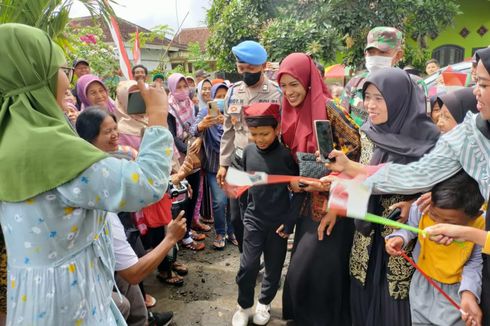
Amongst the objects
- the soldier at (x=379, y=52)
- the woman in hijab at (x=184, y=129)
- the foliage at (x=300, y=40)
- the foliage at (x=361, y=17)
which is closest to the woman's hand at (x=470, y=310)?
the soldier at (x=379, y=52)

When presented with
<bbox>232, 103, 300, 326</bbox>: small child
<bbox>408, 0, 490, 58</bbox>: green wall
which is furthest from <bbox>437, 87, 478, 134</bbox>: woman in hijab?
<bbox>408, 0, 490, 58</bbox>: green wall

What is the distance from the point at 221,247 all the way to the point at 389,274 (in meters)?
2.62

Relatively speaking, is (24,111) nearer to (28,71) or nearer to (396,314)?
(28,71)

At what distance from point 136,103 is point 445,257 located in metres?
1.64

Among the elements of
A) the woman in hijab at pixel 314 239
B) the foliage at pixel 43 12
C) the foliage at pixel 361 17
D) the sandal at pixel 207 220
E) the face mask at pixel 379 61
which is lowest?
the sandal at pixel 207 220

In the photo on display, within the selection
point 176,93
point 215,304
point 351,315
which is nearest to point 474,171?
point 351,315

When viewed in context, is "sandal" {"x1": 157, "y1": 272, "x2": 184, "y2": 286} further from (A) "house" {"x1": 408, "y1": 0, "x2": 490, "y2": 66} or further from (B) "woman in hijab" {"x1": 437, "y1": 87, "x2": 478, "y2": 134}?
(A) "house" {"x1": 408, "y1": 0, "x2": 490, "y2": 66}

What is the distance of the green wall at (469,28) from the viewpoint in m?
12.9

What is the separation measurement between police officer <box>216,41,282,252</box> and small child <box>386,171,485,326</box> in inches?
61.2

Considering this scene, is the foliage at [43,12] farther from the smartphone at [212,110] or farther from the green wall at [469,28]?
the green wall at [469,28]

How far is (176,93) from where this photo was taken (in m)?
4.90

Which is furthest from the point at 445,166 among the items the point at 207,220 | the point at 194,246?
the point at 207,220

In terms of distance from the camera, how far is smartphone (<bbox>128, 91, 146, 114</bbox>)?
1.52m

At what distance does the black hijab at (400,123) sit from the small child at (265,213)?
0.75m
